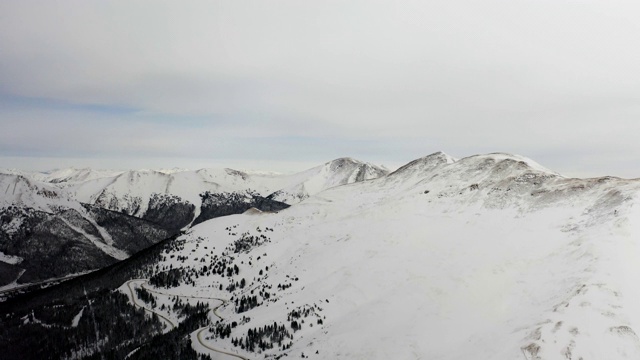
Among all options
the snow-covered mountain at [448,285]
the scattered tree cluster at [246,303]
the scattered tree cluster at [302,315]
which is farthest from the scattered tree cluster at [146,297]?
the scattered tree cluster at [302,315]

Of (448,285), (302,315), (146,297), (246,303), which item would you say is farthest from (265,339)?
(146,297)

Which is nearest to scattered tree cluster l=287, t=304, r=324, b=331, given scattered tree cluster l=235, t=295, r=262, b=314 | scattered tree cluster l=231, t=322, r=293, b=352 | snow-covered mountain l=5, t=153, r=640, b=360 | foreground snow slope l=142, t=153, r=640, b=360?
snow-covered mountain l=5, t=153, r=640, b=360

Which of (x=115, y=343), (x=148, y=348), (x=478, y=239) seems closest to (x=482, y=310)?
(x=478, y=239)

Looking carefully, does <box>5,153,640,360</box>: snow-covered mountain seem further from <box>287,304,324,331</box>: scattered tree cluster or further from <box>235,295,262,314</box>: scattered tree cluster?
<box>235,295,262,314</box>: scattered tree cluster

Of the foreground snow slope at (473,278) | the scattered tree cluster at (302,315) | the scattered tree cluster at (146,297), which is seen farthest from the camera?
the scattered tree cluster at (146,297)

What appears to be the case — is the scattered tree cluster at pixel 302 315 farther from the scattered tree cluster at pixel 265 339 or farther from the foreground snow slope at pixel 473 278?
the scattered tree cluster at pixel 265 339

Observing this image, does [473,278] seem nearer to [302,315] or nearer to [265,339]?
[302,315]

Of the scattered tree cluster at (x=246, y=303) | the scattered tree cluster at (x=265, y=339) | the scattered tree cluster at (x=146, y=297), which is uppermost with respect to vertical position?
the scattered tree cluster at (x=265, y=339)
